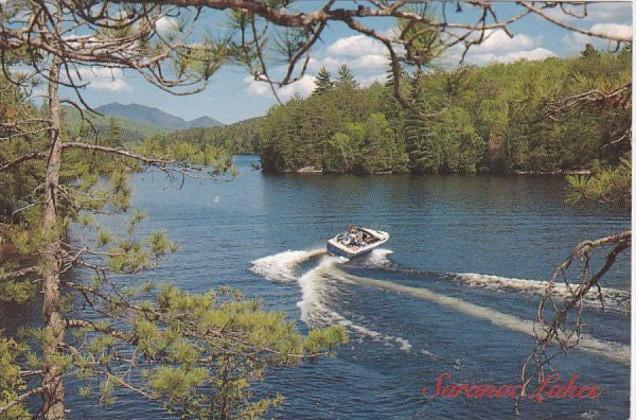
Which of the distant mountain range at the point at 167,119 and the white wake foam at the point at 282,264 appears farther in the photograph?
the white wake foam at the point at 282,264

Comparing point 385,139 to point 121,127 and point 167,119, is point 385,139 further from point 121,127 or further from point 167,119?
point 121,127

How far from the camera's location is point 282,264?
363 inches

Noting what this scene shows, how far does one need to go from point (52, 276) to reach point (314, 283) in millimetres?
5580

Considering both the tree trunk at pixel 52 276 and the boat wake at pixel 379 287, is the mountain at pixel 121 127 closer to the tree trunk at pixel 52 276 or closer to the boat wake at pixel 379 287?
the tree trunk at pixel 52 276

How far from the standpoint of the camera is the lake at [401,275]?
5.18 m

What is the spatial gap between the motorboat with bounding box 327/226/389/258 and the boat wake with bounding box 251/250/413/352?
13 cm

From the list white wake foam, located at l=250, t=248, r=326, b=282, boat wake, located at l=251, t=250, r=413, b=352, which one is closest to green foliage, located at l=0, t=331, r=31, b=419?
boat wake, located at l=251, t=250, r=413, b=352

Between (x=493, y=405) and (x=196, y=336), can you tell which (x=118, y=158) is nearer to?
(x=196, y=336)

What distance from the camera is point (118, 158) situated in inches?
123

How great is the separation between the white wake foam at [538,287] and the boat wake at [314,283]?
1.66 meters

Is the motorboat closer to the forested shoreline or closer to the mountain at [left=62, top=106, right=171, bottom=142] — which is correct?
the forested shoreline

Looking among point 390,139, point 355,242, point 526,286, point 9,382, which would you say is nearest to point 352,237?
point 355,242

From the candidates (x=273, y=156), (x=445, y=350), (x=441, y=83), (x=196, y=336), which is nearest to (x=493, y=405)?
(x=445, y=350)

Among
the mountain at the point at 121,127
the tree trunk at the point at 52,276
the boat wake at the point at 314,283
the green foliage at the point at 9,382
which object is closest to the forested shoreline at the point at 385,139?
the boat wake at the point at 314,283
